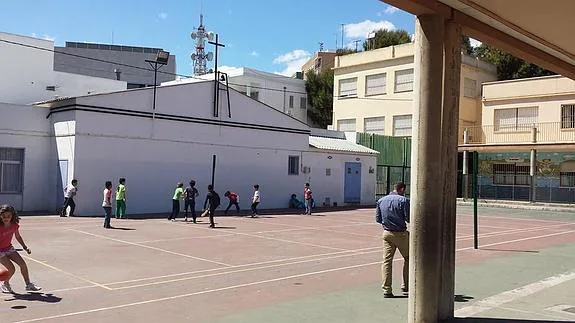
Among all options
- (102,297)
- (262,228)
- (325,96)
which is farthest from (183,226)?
(325,96)

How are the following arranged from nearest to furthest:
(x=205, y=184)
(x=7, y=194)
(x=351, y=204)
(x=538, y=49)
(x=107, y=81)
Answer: (x=538, y=49) → (x=7, y=194) → (x=205, y=184) → (x=351, y=204) → (x=107, y=81)

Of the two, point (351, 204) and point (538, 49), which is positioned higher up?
point (538, 49)

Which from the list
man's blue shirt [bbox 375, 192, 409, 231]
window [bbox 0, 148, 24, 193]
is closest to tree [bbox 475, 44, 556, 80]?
window [bbox 0, 148, 24, 193]

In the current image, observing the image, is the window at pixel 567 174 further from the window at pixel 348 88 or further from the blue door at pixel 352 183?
the window at pixel 348 88

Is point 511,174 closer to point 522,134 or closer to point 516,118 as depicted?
point 522,134

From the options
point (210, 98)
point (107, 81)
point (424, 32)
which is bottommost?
point (424, 32)

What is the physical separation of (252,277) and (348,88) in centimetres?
4509

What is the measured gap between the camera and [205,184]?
28.5m

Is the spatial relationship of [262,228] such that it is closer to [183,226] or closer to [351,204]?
[183,226]

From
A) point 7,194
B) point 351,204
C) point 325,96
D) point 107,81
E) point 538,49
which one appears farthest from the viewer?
point 325,96

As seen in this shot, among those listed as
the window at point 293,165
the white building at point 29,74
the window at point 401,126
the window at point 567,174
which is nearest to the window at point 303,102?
the window at point 401,126

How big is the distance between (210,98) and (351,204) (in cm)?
1250

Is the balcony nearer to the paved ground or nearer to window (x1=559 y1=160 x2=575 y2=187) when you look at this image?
window (x1=559 y1=160 x2=575 y2=187)

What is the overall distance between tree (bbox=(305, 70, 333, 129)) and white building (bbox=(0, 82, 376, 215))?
90.7ft
